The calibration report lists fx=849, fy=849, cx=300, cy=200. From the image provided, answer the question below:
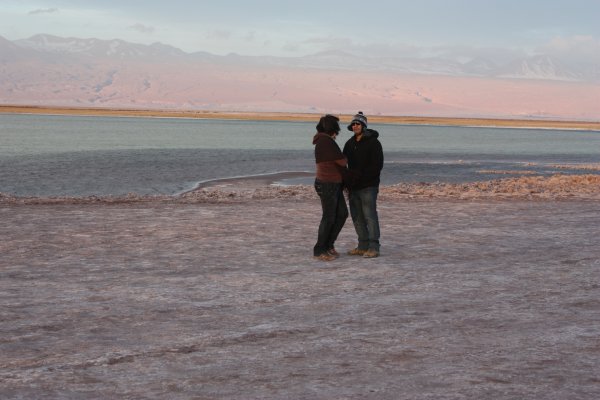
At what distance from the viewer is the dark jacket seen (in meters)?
11.3

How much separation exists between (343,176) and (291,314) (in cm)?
350

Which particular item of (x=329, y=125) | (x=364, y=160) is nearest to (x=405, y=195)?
(x=364, y=160)

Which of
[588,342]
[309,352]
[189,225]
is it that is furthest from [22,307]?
[189,225]

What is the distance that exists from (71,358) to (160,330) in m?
1.09

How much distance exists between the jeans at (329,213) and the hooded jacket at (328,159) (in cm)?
10

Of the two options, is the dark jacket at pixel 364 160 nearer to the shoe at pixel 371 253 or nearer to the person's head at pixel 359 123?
the person's head at pixel 359 123

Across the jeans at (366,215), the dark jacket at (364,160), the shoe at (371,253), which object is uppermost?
the dark jacket at (364,160)

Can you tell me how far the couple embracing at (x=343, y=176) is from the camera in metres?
11.1

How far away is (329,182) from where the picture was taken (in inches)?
444

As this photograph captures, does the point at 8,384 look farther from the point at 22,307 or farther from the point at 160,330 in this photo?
the point at 22,307

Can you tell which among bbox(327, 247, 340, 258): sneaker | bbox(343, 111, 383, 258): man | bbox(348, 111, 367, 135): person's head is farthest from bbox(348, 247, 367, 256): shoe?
bbox(348, 111, 367, 135): person's head

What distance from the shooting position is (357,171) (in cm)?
1130

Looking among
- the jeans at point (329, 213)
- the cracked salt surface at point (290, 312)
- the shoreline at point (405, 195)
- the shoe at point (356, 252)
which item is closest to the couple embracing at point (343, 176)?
the jeans at point (329, 213)

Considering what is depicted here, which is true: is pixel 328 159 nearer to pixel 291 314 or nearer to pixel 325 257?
pixel 325 257
